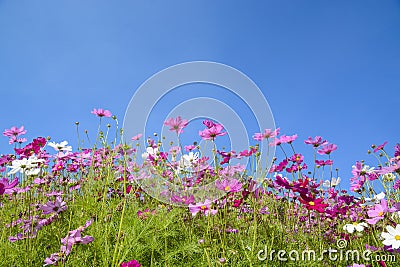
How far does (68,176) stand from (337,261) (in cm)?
208

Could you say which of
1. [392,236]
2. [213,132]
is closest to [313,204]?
[392,236]

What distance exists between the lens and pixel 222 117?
219 cm

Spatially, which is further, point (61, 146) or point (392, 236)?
point (61, 146)

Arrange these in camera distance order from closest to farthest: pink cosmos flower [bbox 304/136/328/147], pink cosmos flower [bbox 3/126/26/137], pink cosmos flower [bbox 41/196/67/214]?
pink cosmos flower [bbox 41/196/67/214], pink cosmos flower [bbox 304/136/328/147], pink cosmos flower [bbox 3/126/26/137]

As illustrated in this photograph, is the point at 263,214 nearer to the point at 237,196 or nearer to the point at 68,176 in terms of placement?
the point at 237,196

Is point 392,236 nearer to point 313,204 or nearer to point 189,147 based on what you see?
point 313,204

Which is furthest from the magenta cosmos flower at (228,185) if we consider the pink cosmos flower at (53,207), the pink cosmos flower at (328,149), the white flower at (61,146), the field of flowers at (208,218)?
the white flower at (61,146)

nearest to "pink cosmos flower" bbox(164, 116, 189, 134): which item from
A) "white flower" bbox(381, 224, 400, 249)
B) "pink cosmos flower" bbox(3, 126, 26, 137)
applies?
"white flower" bbox(381, 224, 400, 249)

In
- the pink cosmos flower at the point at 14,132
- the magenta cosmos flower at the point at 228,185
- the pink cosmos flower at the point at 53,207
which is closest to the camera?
the magenta cosmos flower at the point at 228,185

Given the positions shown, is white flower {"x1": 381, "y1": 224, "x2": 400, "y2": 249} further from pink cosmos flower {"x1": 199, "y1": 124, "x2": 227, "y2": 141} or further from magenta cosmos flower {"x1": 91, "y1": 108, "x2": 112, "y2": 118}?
magenta cosmos flower {"x1": 91, "y1": 108, "x2": 112, "y2": 118}

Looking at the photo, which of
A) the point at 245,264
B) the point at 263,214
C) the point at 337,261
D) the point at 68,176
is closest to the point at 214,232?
the point at 245,264

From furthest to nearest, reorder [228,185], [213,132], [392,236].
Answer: [213,132]
[228,185]
[392,236]

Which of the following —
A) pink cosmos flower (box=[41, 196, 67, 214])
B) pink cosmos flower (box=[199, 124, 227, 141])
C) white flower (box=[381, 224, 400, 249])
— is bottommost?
white flower (box=[381, 224, 400, 249])

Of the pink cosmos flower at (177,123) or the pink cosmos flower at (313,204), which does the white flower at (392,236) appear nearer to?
the pink cosmos flower at (313,204)
